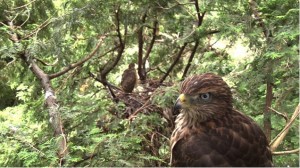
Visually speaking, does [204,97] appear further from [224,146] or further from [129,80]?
[129,80]

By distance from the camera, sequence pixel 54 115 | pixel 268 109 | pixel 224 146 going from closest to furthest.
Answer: pixel 224 146 → pixel 54 115 → pixel 268 109

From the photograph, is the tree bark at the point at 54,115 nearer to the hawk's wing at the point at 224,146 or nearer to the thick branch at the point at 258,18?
the hawk's wing at the point at 224,146

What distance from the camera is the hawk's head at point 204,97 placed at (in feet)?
9.05

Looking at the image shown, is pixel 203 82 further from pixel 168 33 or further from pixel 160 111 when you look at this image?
pixel 168 33

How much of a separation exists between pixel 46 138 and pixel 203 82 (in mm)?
1399

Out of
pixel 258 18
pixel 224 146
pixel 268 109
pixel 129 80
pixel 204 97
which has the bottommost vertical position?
pixel 224 146

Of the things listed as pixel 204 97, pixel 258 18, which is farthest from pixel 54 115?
pixel 258 18

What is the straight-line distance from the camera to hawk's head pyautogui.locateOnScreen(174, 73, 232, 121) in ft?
9.05

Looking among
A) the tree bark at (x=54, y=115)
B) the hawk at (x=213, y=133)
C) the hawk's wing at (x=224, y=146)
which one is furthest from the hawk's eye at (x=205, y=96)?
the tree bark at (x=54, y=115)

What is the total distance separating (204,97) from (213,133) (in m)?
0.29

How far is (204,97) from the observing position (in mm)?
2844

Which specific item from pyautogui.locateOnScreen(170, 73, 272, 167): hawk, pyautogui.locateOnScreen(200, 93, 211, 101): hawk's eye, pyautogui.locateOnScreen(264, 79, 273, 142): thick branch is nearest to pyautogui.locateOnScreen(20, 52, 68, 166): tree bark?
pyautogui.locateOnScreen(170, 73, 272, 167): hawk

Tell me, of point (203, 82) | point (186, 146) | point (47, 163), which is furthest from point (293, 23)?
point (47, 163)

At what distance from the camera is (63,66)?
3.87 m
